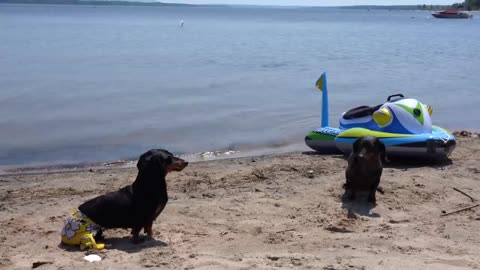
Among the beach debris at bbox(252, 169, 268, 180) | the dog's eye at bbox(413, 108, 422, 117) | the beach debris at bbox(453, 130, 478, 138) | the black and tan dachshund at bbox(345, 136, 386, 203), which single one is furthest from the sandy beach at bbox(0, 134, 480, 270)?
the beach debris at bbox(453, 130, 478, 138)

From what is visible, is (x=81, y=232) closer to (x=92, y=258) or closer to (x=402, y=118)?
(x=92, y=258)

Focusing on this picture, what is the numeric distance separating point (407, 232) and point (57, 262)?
11.1ft

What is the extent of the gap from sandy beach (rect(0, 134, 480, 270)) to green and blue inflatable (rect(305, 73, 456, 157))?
0.27 m

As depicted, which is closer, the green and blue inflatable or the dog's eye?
the green and blue inflatable

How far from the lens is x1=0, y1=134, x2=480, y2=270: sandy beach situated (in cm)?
582

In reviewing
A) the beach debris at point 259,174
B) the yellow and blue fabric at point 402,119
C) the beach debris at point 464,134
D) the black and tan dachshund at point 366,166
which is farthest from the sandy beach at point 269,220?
the beach debris at point 464,134

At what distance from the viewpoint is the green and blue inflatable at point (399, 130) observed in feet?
31.5

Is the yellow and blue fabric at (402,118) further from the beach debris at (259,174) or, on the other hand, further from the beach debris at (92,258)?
the beach debris at (92,258)

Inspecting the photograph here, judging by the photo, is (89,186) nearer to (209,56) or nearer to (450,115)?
(450,115)

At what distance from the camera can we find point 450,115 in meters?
16.4

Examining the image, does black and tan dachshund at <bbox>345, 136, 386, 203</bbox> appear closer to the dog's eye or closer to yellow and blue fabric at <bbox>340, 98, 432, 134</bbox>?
yellow and blue fabric at <bbox>340, 98, 432, 134</bbox>

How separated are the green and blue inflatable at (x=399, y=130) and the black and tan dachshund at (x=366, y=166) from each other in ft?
6.31

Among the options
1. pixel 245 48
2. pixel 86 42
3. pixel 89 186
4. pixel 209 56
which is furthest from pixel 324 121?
pixel 86 42

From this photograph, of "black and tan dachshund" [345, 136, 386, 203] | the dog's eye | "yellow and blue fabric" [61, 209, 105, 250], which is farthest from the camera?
the dog's eye
